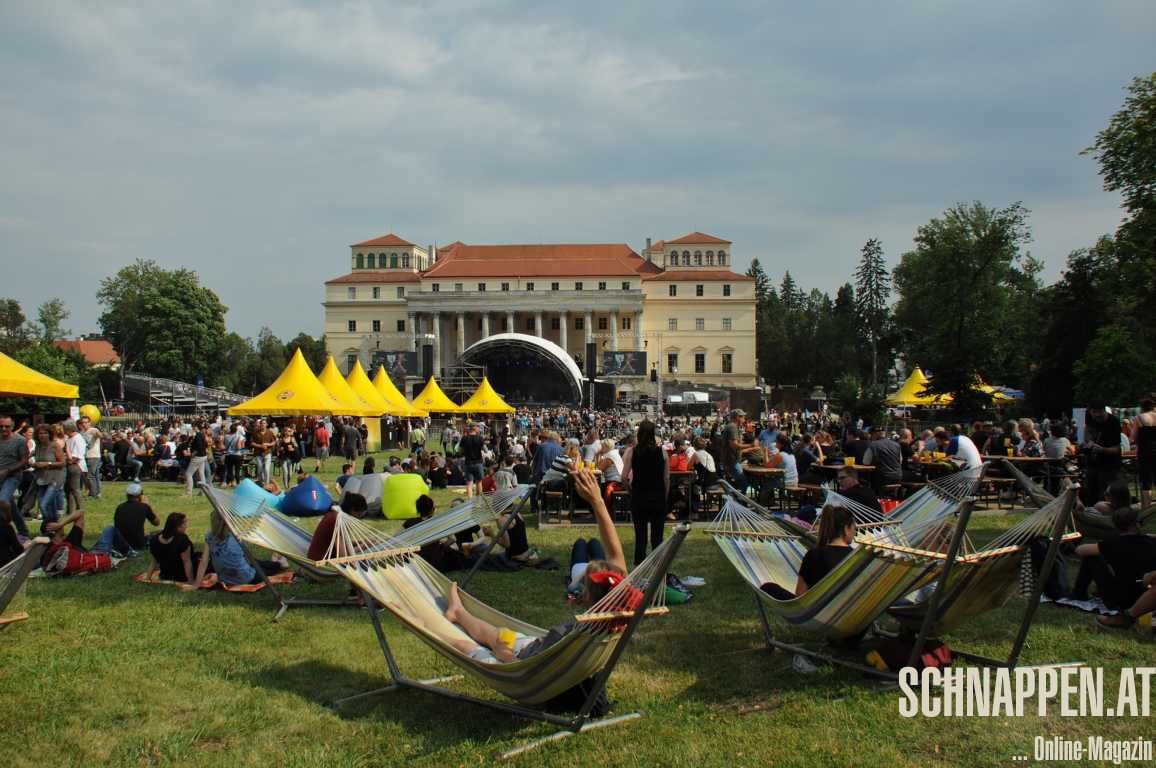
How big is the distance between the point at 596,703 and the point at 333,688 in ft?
5.21

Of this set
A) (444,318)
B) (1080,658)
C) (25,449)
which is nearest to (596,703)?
(1080,658)

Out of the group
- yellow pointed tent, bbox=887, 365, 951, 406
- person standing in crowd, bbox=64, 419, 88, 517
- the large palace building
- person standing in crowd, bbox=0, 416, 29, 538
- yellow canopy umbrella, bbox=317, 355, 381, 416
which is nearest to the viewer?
person standing in crowd, bbox=0, 416, 29, 538

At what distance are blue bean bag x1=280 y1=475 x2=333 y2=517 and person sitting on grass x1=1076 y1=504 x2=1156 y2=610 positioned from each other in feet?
28.2

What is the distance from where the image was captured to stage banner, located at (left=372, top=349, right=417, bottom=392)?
198ft

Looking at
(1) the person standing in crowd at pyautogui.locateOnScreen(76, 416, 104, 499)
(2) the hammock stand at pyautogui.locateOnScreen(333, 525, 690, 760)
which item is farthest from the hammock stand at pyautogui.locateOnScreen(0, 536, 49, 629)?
(1) the person standing in crowd at pyautogui.locateOnScreen(76, 416, 104, 499)

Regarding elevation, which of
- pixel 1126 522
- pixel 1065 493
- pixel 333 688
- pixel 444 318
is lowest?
pixel 333 688

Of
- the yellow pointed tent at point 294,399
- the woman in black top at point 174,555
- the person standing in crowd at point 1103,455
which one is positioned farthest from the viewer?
the yellow pointed tent at point 294,399

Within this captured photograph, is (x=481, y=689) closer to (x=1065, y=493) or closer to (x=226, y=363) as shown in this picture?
(x=1065, y=493)

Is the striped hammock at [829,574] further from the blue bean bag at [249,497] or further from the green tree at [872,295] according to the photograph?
the green tree at [872,295]

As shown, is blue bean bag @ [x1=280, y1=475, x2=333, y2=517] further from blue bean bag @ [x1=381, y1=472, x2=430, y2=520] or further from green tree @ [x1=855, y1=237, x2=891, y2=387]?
green tree @ [x1=855, y1=237, x2=891, y2=387]

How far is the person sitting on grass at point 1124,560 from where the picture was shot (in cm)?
547

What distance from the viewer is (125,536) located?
8.21 m

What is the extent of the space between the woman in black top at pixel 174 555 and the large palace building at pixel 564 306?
209 feet

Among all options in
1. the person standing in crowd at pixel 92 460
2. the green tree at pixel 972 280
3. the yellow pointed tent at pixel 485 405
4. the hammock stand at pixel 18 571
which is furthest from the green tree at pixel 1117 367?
the hammock stand at pixel 18 571
